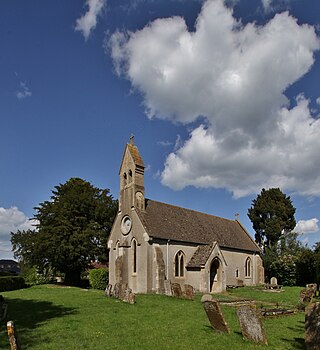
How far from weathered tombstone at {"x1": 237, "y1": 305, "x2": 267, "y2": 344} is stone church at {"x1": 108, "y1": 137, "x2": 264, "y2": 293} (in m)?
17.9

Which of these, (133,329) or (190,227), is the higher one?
(190,227)

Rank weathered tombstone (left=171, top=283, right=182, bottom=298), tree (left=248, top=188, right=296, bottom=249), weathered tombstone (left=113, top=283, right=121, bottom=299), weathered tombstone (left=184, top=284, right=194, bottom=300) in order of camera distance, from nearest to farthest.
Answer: weathered tombstone (left=184, top=284, right=194, bottom=300), weathered tombstone (left=113, top=283, right=121, bottom=299), weathered tombstone (left=171, top=283, right=182, bottom=298), tree (left=248, top=188, right=296, bottom=249)

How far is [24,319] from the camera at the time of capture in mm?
16203

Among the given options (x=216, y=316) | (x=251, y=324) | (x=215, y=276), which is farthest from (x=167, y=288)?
(x=251, y=324)

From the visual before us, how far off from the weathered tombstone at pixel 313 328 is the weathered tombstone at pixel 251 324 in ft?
4.98

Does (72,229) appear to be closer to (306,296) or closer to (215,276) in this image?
(215,276)

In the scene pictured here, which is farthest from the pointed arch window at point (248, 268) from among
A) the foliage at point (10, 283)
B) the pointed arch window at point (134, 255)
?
the foliage at point (10, 283)

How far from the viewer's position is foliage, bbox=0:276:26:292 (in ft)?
122

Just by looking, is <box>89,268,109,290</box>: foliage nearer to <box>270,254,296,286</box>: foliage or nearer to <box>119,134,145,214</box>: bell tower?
<box>119,134,145,214</box>: bell tower

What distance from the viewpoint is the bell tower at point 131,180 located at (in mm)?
32938

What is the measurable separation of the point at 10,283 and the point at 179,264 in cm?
2052

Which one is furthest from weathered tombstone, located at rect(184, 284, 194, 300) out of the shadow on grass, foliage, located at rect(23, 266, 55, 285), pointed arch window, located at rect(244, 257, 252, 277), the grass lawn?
foliage, located at rect(23, 266, 55, 285)

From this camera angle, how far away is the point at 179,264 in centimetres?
3288

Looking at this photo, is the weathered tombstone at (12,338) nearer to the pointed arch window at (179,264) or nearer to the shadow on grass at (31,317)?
the shadow on grass at (31,317)
